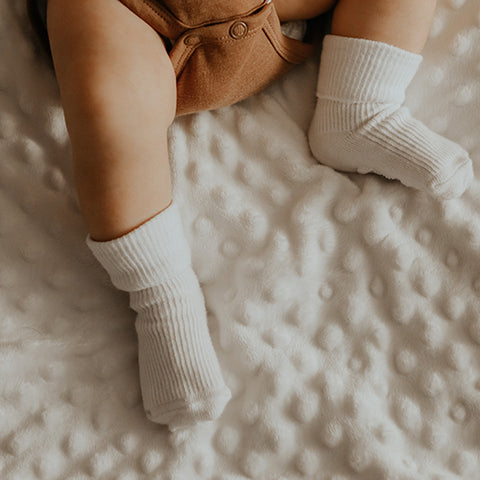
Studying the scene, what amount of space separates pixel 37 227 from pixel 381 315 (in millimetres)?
424

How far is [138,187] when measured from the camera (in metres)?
0.65

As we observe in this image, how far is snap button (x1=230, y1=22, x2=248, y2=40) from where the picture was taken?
0.70 meters

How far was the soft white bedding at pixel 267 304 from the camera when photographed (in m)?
0.72

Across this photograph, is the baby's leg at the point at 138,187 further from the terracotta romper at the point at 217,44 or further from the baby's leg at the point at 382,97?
the baby's leg at the point at 382,97

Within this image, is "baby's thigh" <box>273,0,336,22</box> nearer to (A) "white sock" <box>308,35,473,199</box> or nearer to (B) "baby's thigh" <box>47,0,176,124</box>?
(A) "white sock" <box>308,35,473,199</box>

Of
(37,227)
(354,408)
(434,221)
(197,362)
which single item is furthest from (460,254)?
(37,227)

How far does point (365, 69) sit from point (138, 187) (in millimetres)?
291

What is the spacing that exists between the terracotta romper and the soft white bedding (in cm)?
5

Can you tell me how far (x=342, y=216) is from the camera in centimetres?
77

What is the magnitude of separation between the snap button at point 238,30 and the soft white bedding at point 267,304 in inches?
4.5

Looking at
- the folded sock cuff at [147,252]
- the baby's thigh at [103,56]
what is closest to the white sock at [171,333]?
the folded sock cuff at [147,252]

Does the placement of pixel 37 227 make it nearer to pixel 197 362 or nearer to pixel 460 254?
pixel 197 362

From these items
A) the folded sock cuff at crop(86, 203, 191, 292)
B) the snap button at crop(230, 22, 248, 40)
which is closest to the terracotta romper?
the snap button at crop(230, 22, 248, 40)

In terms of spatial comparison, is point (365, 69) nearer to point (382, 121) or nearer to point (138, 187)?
point (382, 121)
